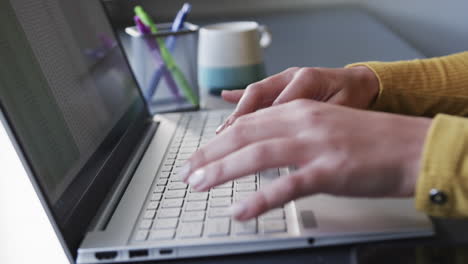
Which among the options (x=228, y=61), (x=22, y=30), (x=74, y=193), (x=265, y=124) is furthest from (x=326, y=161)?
(x=228, y=61)

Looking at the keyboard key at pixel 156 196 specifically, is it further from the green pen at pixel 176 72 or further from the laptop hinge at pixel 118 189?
the green pen at pixel 176 72

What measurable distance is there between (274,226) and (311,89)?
24 centimetres

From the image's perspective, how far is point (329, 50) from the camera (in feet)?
3.93

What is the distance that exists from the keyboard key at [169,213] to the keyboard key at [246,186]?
0.25ft

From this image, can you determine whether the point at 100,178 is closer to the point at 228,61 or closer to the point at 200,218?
the point at 200,218

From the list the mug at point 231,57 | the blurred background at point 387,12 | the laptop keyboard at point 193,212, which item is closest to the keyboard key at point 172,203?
the laptop keyboard at point 193,212

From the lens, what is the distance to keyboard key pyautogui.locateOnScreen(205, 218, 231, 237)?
43cm

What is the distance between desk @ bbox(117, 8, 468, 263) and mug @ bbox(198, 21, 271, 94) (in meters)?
0.05

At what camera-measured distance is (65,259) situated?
0.47 m

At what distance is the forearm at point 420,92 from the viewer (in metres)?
0.67

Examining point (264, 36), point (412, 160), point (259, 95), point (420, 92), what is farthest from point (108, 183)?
point (264, 36)

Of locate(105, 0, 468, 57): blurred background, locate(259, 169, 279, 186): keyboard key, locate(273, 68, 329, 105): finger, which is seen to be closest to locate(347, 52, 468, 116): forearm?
locate(273, 68, 329, 105): finger

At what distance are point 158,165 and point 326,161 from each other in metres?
0.27

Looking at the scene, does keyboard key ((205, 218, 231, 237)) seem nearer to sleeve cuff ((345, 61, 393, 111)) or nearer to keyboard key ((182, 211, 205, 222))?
keyboard key ((182, 211, 205, 222))
